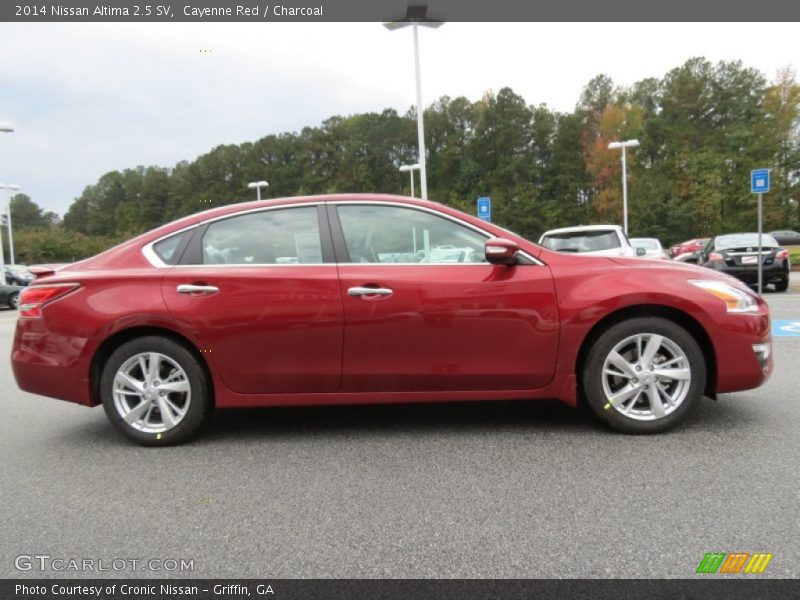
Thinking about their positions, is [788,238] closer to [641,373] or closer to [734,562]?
[641,373]

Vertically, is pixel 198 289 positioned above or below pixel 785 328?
above

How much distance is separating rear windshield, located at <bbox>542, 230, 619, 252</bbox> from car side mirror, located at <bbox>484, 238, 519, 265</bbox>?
588 cm

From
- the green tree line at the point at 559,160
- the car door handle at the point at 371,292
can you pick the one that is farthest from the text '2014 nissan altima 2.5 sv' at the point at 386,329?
the green tree line at the point at 559,160

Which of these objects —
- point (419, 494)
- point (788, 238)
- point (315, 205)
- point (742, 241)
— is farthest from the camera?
point (788, 238)

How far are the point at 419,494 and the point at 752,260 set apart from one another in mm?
14399

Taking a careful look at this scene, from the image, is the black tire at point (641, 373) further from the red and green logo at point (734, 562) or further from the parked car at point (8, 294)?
the parked car at point (8, 294)

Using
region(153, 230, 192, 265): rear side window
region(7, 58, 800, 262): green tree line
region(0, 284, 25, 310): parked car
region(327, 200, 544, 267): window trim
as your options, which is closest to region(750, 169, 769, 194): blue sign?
region(327, 200, 544, 267): window trim

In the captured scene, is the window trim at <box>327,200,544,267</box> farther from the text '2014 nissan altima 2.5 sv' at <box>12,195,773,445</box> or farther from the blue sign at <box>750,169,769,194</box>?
the blue sign at <box>750,169,769,194</box>

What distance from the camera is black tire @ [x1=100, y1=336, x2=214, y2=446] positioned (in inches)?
149

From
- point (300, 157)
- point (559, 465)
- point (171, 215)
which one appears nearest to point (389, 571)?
point (559, 465)

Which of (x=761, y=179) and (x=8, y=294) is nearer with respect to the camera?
(x=761, y=179)

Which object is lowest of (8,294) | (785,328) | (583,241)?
(785,328)
